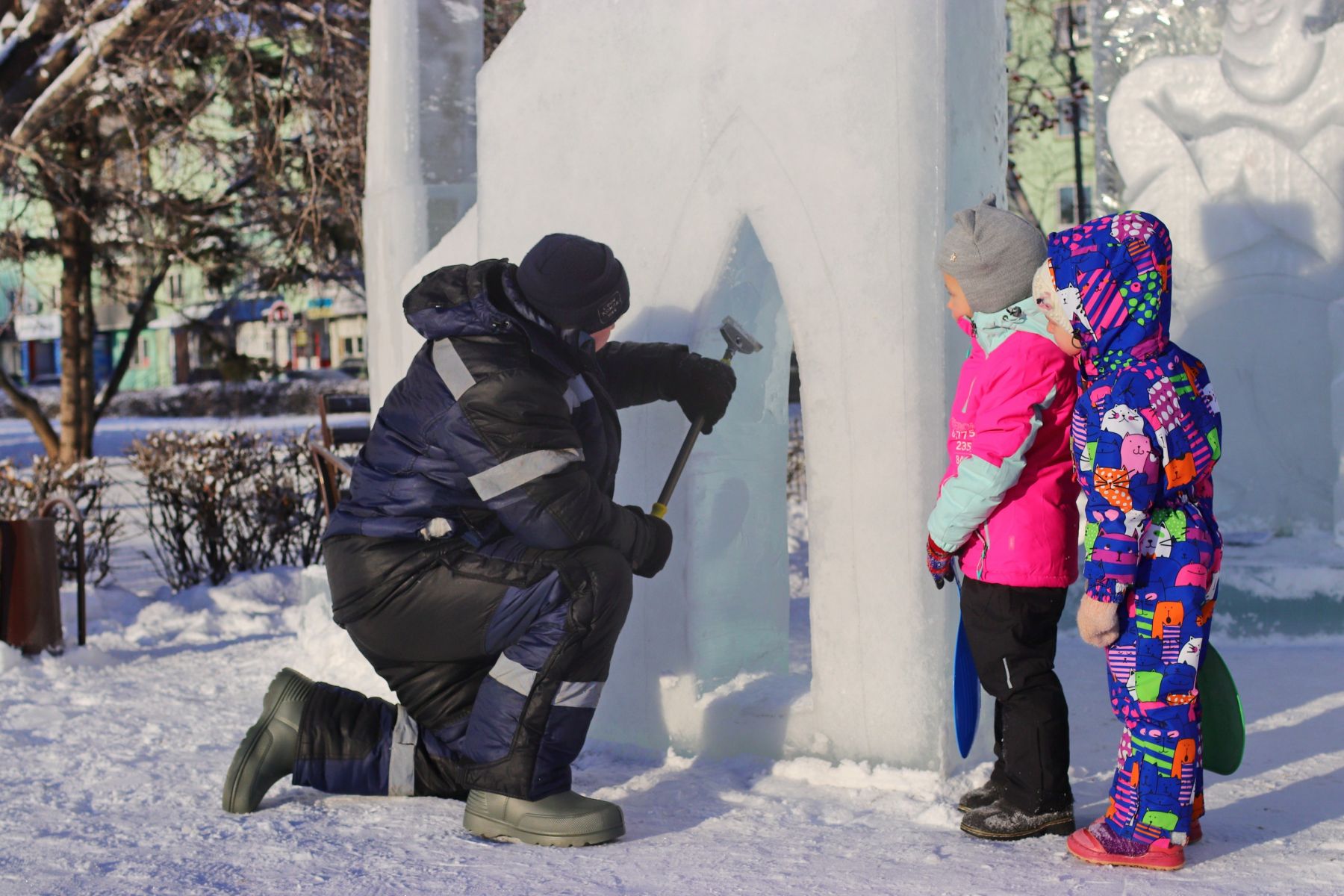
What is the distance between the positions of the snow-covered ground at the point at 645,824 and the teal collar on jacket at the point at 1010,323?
1061mm

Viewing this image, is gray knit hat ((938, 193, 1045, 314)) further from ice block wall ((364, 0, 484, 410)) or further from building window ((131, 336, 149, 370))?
building window ((131, 336, 149, 370))

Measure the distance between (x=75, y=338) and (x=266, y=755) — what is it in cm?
1092

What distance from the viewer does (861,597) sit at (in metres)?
3.24

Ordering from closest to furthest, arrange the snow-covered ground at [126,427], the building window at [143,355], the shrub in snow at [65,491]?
the shrub in snow at [65,491] < the snow-covered ground at [126,427] < the building window at [143,355]

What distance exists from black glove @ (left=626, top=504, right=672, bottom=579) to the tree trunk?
1052 centimetres

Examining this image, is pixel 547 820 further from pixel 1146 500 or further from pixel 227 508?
pixel 227 508

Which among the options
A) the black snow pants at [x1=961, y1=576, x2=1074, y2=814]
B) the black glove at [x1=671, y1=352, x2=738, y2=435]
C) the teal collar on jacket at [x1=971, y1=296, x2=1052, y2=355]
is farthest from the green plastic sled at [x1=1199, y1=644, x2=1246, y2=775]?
the black glove at [x1=671, y1=352, x2=738, y2=435]

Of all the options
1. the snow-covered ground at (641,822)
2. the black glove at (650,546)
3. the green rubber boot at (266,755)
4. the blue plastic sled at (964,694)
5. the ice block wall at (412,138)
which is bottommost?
the snow-covered ground at (641,822)

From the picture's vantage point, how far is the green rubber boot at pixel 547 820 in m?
2.79

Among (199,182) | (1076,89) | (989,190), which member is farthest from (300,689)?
(199,182)

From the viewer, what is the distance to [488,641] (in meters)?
2.88

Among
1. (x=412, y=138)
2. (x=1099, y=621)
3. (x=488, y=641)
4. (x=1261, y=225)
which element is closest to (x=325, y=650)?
(x=412, y=138)

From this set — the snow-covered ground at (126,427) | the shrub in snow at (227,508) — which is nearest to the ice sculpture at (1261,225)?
the shrub in snow at (227,508)

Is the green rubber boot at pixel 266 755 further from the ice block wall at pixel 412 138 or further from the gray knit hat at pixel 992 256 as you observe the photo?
the ice block wall at pixel 412 138
